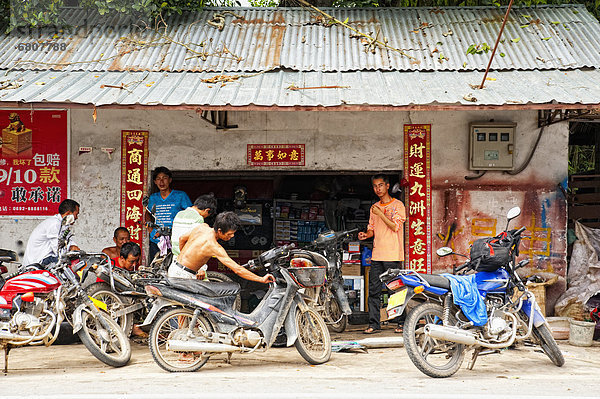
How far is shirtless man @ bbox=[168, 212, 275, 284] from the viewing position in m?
5.86

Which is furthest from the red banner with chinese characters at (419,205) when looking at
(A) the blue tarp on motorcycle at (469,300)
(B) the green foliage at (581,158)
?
(B) the green foliage at (581,158)

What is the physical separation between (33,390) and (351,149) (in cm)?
475

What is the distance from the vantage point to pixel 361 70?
8.02 m

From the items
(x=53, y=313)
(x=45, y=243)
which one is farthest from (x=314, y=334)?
(x=45, y=243)

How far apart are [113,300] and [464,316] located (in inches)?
147

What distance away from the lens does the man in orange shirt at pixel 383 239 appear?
762 centimetres

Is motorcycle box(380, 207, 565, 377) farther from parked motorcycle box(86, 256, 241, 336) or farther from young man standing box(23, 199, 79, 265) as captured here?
young man standing box(23, 199, 79, 265)

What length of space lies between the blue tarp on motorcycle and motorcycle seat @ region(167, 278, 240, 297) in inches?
79.6

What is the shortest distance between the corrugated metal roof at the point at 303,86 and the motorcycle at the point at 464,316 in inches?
68.8

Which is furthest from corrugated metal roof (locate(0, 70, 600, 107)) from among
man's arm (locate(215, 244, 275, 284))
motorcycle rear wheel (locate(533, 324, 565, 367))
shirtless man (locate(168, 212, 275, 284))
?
motorcycle rear wheel (locate(533, 324, 565, 367))

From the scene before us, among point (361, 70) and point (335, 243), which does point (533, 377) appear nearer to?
point (335, 243)

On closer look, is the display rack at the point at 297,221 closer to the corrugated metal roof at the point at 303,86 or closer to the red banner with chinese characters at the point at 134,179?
the red banner with chinese characters at the point at 134,179

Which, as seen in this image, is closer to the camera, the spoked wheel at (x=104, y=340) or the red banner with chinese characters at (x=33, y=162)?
the spoked wheel at (x=104, y=340)

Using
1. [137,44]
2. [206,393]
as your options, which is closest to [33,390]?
[206,393]
